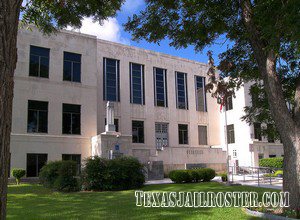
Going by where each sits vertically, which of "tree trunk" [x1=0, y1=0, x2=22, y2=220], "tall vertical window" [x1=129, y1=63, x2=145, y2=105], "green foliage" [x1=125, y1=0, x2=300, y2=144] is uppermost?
"tall vertical window" [x1=129, y1=63, x2=145, y2=105]

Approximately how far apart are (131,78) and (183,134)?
9010 millimetres

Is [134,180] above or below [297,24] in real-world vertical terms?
below

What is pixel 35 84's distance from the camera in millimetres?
26328

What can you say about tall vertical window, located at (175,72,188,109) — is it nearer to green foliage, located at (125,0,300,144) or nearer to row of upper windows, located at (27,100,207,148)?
row of upper windows, located at (27,100,207,148)

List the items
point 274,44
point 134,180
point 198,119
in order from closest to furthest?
point 274,44, point 134,180, point 198,119

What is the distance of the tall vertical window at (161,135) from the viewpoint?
110 ft

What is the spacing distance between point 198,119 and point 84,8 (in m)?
26.2

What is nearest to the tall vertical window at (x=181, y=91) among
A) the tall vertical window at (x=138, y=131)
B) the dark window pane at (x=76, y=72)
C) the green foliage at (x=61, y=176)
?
the tall vertical window at (x=138, y=131)

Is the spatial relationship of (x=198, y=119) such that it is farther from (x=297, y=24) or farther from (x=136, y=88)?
(x=297, y=24)

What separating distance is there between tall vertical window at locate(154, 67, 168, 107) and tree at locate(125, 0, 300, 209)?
63.9 ft

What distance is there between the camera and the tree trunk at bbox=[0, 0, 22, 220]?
3.42 metres

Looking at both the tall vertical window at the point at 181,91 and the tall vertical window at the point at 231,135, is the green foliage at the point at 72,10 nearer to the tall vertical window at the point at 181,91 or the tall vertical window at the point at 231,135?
the tall vertical window at the point at 181,91

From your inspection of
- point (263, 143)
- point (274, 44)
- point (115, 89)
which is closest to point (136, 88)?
point (115, 89)

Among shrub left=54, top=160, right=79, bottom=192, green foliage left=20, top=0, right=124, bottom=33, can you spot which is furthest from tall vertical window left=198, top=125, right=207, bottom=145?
green foliage left=20, top=0, right=124, bottom=33
